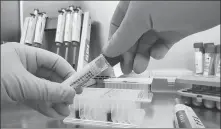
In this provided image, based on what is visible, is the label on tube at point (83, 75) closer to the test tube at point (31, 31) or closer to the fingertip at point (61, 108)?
the fingertip at point (61, 108)

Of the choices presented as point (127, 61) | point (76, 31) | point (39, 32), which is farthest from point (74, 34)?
point (127, 61)

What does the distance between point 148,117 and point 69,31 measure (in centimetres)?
49

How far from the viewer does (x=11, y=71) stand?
45 cm

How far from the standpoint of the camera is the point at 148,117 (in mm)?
753

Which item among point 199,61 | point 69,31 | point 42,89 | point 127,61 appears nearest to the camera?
point 42,89

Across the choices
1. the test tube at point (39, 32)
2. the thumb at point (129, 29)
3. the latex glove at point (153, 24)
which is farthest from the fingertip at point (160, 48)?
the test tube at point (39, 32)

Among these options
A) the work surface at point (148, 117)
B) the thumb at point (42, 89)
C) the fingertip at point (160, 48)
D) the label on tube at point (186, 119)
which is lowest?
the work surface at point (148, 117)

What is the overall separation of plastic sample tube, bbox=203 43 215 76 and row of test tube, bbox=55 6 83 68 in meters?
0.60

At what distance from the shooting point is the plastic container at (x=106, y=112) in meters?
0.64

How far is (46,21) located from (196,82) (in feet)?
2.41

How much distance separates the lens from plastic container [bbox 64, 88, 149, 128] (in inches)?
25.1

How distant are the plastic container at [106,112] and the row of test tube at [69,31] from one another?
219 mm

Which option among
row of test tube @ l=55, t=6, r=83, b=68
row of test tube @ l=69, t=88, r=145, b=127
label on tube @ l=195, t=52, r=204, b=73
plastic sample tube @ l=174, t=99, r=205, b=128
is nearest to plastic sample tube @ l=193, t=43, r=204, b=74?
label on tube @ l=195, t=52, r=204, b=73

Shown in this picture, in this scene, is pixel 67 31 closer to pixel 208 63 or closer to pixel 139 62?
pixel 139 62
